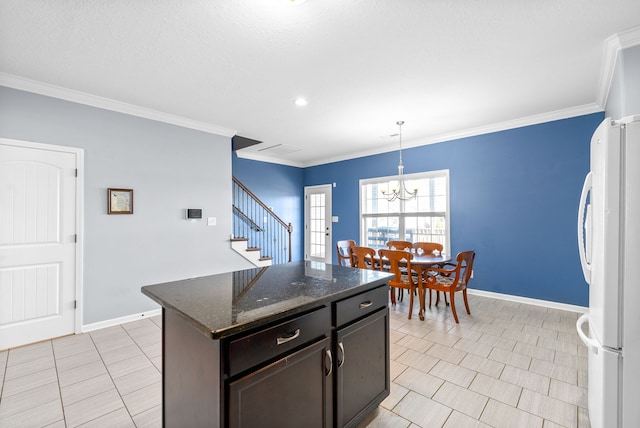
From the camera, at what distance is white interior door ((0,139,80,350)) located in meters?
2.87

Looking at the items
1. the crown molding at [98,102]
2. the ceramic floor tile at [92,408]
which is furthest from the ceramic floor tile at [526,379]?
the crown molding at [98,102]

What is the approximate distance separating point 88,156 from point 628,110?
17.3ft

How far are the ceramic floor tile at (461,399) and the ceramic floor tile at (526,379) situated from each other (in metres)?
0.40

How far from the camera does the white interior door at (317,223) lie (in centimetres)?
703

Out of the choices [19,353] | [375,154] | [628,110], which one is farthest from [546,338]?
[19,353]

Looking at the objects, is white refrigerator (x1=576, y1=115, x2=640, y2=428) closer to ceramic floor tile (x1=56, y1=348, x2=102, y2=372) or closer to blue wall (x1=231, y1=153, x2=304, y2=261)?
ceramic floor tile (x1=56, y1=348, x2=102, y2=372)

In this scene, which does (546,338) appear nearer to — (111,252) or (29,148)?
(111,252)

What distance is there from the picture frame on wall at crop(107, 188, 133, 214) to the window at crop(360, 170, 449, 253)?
3.73 metres

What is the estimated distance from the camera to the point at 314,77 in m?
2.96

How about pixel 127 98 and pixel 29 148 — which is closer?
pixel 29 148

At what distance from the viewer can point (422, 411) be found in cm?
193

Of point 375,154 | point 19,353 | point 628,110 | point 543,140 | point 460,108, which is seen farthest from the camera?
point 375,154

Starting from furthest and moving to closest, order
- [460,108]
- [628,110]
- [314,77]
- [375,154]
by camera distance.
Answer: [375,154] → [460,108] → [314,77] → [628,110]

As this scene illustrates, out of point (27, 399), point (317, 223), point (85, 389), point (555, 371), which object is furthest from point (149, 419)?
point (317, 223)
